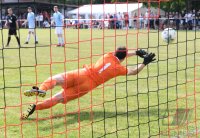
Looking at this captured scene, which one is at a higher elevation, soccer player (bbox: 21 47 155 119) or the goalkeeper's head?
the goalkeeper's head

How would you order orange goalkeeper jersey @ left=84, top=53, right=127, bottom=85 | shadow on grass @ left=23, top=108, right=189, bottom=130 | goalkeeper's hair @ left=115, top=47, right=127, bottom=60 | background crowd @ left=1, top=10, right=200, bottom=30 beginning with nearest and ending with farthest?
shadow on grass @ left=23, top=108, right=189, bottom=130 < orange goalkeeper jersey @ left=84, top=53, right=127, bottom=85 < goalkeeper's hair @ left=115, top=47, right=127, bottom=60 < background crowd @ left=1, top=10, right=200, bottom=30

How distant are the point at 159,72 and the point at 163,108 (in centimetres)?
352

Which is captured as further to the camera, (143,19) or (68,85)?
(143,19)

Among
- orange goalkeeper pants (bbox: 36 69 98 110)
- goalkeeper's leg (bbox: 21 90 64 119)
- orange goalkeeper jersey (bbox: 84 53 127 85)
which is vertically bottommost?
goalkeeper's leg (bbox: 21 90 64 119)

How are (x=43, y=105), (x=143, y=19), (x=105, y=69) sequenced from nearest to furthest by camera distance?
1. (x=43, y=105)
2. (x=105, y=69)
3. (x=143, y=19)

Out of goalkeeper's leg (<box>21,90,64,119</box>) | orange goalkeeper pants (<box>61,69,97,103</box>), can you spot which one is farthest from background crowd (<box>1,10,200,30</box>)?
goalkeeper's leg (<box>21,90,64,119</box>)

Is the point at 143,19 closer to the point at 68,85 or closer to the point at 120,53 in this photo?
the point at 120,53

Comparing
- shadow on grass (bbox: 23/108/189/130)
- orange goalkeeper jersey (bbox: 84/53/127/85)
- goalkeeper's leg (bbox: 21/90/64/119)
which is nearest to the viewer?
shadow on grass (bbox: 23/108/189/130)

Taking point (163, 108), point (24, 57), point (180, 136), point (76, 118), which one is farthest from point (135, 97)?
point (24, 57)

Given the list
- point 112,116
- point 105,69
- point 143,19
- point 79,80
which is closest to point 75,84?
point 79,80

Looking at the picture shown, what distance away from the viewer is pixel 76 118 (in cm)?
622

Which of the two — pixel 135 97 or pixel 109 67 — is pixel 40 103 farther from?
pixel 135 97

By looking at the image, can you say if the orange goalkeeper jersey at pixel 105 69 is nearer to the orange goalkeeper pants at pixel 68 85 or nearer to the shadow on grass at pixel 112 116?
the orange goalkeeper pants at pixel 68 85

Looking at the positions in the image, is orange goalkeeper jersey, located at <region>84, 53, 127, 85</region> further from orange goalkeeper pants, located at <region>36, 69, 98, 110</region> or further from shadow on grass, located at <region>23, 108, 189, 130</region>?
shadow on grass, located at <region>23, 108, 189, 130</region>
